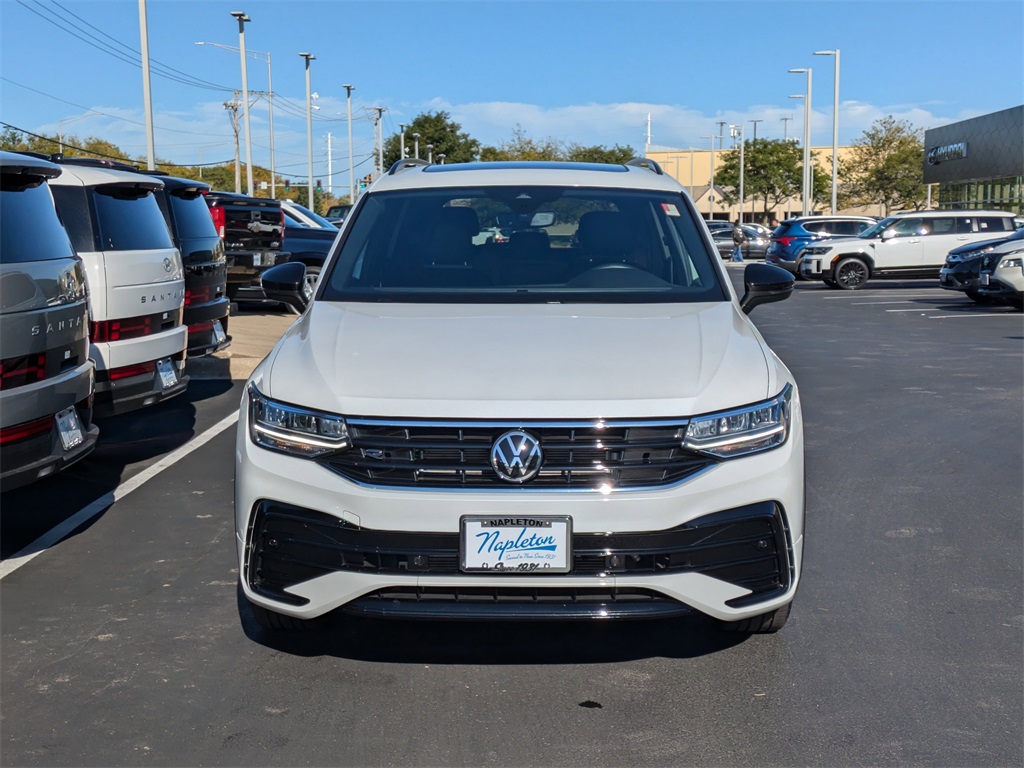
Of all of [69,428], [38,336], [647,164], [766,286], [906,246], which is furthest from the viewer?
[906,246]

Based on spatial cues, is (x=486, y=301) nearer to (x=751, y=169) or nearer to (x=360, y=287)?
(x=360, y=287)

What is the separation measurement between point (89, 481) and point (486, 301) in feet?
12.4

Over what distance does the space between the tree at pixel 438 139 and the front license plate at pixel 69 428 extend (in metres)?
96.2

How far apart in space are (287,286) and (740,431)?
2.30 m

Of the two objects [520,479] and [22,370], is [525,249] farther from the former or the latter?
[22,370]

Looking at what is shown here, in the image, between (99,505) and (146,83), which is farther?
(146,83)

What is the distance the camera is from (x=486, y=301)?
4715 mm

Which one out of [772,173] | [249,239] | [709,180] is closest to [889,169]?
[772,173]

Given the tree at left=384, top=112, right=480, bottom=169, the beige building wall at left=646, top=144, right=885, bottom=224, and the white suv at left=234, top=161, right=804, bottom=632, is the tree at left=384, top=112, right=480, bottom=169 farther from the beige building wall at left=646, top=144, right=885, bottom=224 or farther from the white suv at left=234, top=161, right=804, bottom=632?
the white suv at left=234, top=161, right=804, bottom=632

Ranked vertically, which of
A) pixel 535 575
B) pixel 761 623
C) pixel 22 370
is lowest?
pixel 761 623

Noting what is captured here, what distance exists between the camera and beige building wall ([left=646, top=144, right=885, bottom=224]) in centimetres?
9069

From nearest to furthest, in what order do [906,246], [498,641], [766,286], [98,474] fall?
[498,641], [766,286], [98,474], [906,246]

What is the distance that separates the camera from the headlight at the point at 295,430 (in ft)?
12.1

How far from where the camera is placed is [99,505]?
6.65 m
